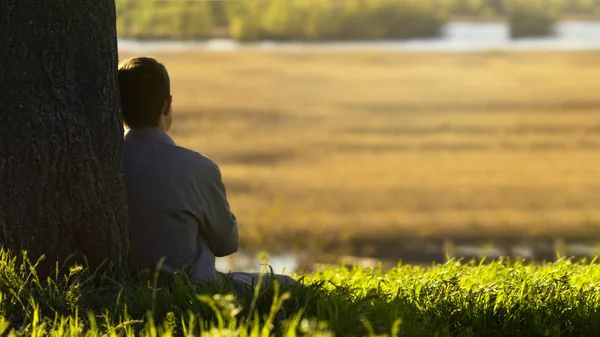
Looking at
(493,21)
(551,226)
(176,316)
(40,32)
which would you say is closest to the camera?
(176,316)

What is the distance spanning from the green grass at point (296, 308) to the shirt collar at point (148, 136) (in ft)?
1.95

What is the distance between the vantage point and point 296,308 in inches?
161

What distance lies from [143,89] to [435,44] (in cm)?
4664

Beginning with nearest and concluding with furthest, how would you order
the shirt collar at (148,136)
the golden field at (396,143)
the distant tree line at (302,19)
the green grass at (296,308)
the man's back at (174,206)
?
the green grass at (296,308) → the man's back at (174,206) → the shirt collar at (148,136) → the golden field at (396,143) → the distant tree line at (302,19)

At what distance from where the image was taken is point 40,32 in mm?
4277

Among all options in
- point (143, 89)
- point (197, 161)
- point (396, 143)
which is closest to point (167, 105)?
point (143, 89)

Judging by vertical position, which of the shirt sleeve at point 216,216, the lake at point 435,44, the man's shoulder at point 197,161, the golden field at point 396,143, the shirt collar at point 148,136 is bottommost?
the golden field at point 396,143

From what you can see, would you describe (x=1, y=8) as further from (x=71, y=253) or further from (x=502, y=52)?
(x=502, y=52)

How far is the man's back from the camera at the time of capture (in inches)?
171

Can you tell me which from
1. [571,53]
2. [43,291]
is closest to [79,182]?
[43,291]

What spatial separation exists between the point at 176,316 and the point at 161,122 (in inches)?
35.5

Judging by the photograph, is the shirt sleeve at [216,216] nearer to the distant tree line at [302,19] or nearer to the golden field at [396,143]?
the golden field at [396,143]

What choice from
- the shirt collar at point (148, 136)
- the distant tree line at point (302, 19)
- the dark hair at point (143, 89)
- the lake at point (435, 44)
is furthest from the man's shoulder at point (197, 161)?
the distant tree line at point (302, 19)

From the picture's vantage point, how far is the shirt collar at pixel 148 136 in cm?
446
